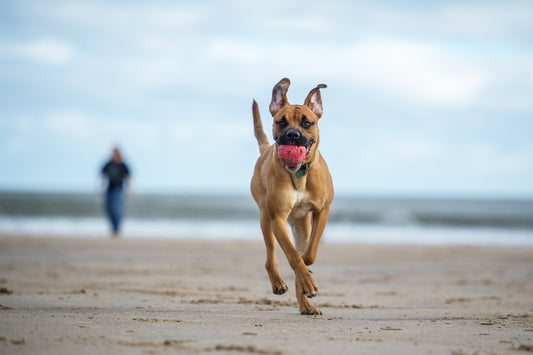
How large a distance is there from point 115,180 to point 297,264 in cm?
1086

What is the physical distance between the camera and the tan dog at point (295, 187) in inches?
207

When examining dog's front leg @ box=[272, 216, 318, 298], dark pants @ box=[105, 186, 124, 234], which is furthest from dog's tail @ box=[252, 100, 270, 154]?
dark pants @ box=[105, 186, 124, 234]

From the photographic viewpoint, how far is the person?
15195mm

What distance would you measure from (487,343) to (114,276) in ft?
20.0

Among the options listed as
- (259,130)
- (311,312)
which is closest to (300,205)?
(311,312)

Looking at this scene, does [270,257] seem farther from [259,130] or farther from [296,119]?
[259,130]

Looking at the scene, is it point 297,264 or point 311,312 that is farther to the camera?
point 311,312

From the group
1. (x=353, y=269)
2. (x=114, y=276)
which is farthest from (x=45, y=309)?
(x=353, y=269)

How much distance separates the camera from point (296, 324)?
496cm

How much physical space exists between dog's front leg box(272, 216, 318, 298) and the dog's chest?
0.23 m

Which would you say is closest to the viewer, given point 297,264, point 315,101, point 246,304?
point 297,264

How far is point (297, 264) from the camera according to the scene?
5.29 m

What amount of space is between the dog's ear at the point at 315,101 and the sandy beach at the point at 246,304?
1.89 metres

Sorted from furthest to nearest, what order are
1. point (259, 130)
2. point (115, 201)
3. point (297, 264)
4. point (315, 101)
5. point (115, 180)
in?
point (115, 201)
point (115, 180)
point (259, 130)
point (315, 101)
point (297, 264)
